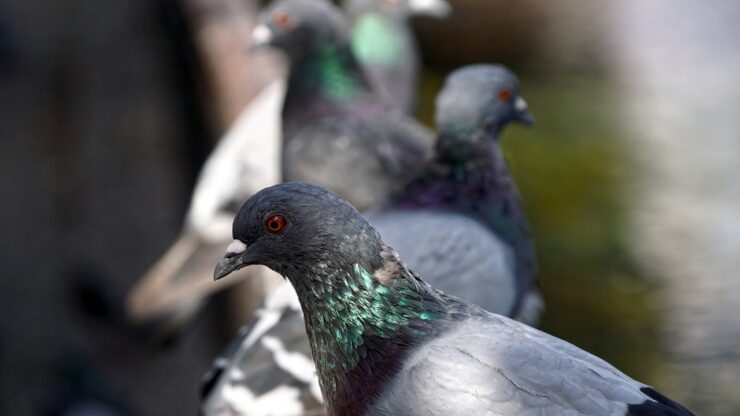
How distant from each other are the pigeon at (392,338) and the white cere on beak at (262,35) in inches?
104

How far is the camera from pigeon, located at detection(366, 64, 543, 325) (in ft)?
12.3

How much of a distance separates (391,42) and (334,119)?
1.45m

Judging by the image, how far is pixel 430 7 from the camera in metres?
6.39

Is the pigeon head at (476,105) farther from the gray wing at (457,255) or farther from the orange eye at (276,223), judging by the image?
the orange eye at (276,223)

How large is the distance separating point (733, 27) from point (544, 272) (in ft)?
8.90

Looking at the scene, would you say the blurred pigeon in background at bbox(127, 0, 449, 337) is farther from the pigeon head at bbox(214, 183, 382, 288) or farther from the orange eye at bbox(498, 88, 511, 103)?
the pigeon head at bbox(214, 183, 382, 288)

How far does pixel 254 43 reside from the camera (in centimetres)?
540

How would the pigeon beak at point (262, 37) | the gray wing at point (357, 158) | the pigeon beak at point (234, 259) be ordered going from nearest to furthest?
the pigeon beak at point (234, 259) → the gray wing at point (357, 158) → the pigeon beak at point (262, 37)

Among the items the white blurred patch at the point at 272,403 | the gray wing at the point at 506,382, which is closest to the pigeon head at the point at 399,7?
the white blurred patch at the point at 272,403

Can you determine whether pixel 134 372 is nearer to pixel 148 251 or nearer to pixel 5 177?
pixel 148 251

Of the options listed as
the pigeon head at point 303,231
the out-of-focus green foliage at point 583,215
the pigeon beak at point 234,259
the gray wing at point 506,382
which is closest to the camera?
the gray wing at point 506,382

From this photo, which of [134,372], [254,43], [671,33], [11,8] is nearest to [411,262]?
[254,43]

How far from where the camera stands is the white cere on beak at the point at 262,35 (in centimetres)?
529

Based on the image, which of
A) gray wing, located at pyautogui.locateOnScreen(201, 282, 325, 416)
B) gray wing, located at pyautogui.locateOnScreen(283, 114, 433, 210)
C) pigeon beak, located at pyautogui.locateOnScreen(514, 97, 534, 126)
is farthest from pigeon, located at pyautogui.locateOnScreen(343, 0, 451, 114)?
gray wing, located at pyautogui.locateOnScreen(201, 282, 325, 416)
